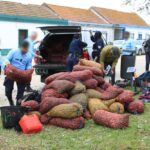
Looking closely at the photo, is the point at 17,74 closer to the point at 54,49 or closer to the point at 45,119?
the point at 45,119

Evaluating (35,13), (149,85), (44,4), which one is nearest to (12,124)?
(149,85)

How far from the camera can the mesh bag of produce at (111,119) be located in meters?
7.25

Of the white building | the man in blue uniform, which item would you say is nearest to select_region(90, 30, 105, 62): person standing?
the man in blue uniform

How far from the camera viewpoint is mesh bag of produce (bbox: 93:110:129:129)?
725 cm

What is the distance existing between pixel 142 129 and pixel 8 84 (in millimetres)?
3097

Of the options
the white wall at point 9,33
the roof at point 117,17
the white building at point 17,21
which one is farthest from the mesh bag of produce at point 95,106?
the roof at point 117,17

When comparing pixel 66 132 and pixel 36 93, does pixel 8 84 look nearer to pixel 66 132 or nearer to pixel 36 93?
pixel 36 93

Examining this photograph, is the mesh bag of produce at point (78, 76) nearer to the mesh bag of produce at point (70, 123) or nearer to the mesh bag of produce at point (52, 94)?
the mesh bag of produce at point (52, 94)

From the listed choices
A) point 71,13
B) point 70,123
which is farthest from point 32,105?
point 71,13

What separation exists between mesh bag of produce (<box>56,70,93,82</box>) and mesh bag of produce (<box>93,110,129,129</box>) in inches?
47.4

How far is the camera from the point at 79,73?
8773mm

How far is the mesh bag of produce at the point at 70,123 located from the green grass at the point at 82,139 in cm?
9

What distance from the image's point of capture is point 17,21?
3397 cm

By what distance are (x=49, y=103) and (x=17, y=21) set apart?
27.1m
